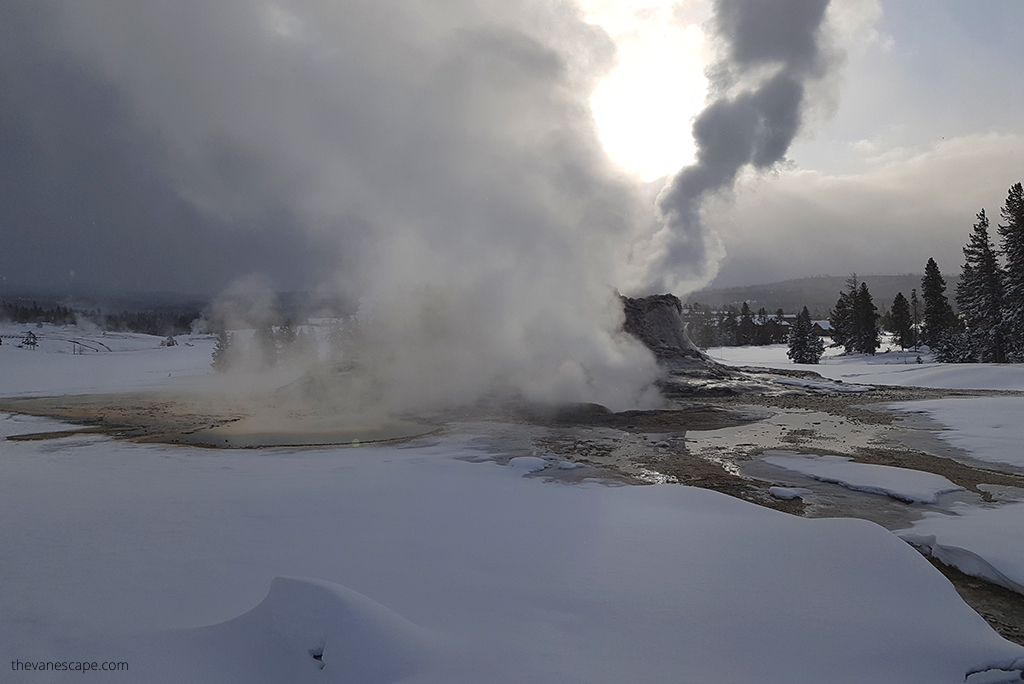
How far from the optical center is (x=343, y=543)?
17.6 feet

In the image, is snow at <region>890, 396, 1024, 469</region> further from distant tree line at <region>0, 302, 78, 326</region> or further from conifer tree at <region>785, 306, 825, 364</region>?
distant tree line at <region>0, 302, 78, 326</region>

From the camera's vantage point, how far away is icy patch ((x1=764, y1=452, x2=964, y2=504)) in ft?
24.1

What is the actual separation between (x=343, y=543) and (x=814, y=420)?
1343cm

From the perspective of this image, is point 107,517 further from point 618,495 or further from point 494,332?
point 494,332

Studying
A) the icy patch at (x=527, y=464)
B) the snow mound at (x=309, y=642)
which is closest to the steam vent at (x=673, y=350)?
the icy patch at (x=527, y=464)

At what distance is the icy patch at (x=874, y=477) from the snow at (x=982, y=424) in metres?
2.40

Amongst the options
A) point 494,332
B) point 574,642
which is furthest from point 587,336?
point 574,642

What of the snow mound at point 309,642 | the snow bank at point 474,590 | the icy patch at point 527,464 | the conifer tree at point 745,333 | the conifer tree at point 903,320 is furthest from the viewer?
the conifer tree at point 745,333

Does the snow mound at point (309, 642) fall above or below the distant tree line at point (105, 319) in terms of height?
below

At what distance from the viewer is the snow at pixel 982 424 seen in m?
9.72

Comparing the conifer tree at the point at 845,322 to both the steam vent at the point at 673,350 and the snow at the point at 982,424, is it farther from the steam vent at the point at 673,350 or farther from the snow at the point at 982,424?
the snow at the point at 982,424

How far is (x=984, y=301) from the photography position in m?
30.3

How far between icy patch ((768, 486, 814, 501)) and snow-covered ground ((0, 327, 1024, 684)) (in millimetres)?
1347

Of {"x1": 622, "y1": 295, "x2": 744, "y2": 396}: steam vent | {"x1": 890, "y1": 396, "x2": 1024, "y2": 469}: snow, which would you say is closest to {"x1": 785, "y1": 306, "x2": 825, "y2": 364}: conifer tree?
{"x1": 622, "y1": 295, "x2": 744, "y2": 396}: steam vent
